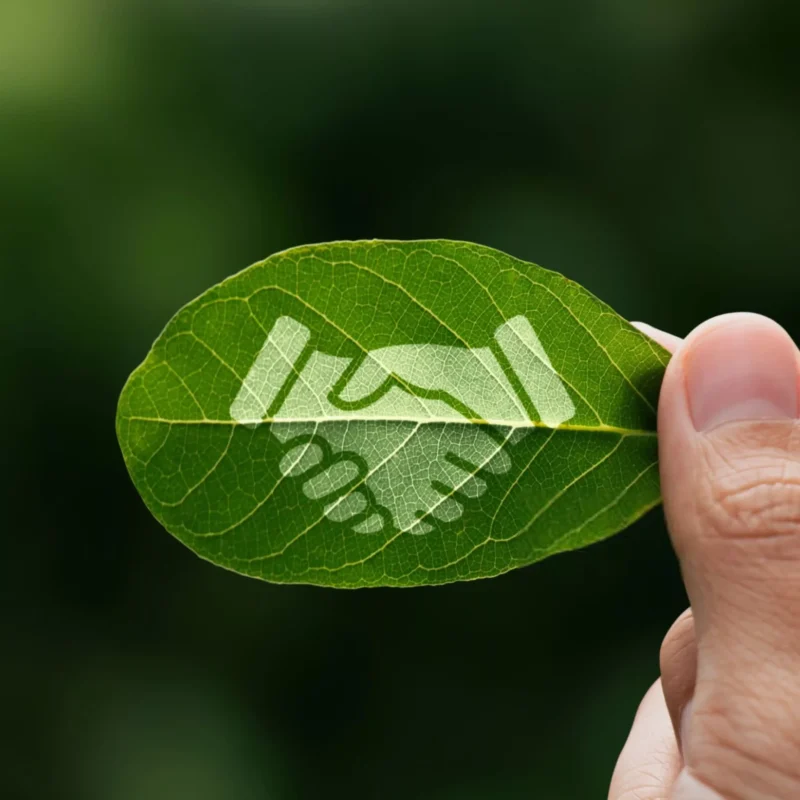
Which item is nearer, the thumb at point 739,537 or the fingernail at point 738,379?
the thumb at point 739,537

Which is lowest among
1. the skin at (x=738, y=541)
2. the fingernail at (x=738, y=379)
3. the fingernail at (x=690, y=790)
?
the fingernail at (x=690, y=790)

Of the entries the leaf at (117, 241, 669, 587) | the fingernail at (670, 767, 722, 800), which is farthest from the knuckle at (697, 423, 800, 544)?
the fingernail at (670, 767, 722, 800)

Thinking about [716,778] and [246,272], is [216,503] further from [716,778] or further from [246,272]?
[716,778]

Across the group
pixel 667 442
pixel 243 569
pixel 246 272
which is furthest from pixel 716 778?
pixel 246 272

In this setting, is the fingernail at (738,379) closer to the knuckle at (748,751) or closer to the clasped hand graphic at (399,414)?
the clasped hand graphic at (399,414)

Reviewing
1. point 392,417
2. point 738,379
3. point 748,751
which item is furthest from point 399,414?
point 748,751

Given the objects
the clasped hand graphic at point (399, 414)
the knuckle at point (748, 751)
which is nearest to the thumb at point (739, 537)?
the knuckle at point (748, 751)

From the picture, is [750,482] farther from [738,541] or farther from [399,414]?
[399,414]

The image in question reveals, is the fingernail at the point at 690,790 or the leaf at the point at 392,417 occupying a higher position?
the leaf at the point at 392,417
